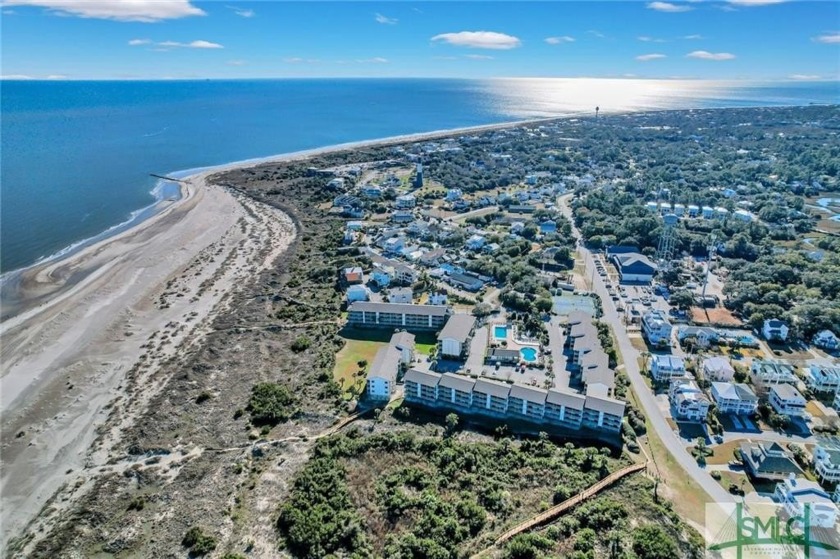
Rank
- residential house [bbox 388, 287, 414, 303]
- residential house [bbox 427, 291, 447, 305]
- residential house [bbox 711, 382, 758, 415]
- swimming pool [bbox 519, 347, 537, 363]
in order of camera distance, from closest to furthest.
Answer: residential house [bbox 711, 382, 758, 415] → swimming pool [bbox 519, 347, 537, 363] → residential house [bbox 388, 287, 414, 303] → residential house [bbox 427, 291, 447, 305]

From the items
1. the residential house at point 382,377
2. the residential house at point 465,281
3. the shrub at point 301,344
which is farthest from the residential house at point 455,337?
the shrub at point 301,344

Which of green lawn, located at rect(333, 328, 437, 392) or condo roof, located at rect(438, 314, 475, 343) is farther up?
condo roof, located at rect(438, 314, 475, 343)

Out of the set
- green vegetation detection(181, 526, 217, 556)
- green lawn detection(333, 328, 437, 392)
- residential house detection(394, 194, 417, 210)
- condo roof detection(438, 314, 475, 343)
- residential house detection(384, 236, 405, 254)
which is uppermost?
residential house detection(394, 194, 417, 210)

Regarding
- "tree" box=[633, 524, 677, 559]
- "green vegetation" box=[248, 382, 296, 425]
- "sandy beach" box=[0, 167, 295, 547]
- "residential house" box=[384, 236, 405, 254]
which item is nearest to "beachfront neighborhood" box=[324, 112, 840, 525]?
"residential house" box=[384, 236, 405, 254]

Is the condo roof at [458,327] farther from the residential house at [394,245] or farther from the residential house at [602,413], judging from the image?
the residential house at [394,245]

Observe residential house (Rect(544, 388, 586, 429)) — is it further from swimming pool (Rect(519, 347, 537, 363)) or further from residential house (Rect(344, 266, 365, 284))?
residential house (Rect(344, 266, 365, 284))

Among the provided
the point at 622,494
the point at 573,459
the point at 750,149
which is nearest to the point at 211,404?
the point at 573,459
